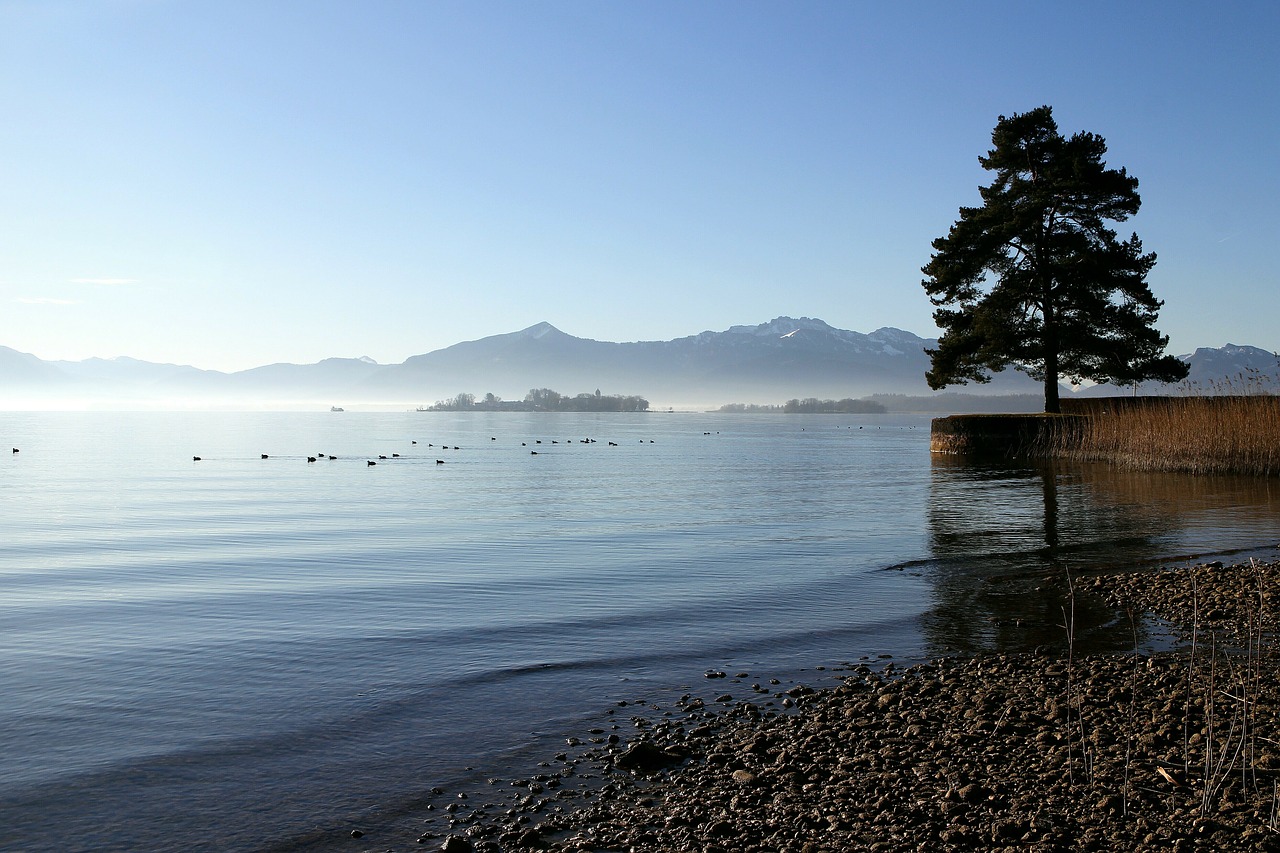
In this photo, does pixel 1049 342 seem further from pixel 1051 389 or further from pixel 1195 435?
pixel 1195 435

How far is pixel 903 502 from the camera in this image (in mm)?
27703

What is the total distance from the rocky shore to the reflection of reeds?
25.3 metres

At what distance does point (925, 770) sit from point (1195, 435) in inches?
1228

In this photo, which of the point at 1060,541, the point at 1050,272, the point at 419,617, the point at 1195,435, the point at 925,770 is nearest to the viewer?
the point at 925,770

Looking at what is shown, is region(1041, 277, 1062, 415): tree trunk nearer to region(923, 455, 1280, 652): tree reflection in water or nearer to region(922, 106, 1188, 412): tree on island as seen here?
region(922, 106, 1188, 412): tree on island

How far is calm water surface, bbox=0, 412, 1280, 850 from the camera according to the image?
22.1 feet

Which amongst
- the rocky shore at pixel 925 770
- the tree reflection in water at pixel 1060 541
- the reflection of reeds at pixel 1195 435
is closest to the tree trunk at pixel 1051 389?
the reflection of reeds at pixel 1195 435

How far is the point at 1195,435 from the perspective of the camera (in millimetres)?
31594

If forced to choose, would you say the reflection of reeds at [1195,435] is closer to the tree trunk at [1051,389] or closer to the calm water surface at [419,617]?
the calm water surface at [419,617]

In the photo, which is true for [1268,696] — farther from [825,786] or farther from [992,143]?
[992,143]

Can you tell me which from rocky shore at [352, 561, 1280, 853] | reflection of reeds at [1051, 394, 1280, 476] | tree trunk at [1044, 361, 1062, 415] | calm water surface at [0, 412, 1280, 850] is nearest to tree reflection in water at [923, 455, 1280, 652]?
calm water surface at [0, 412, 1280, 850]

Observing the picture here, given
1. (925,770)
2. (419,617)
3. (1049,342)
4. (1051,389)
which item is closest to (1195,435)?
(1049,342)

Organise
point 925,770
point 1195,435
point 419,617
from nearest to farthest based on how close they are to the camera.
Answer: point 925,770, point 419,617, point 1195,435

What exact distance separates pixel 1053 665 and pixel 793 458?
159 feet
